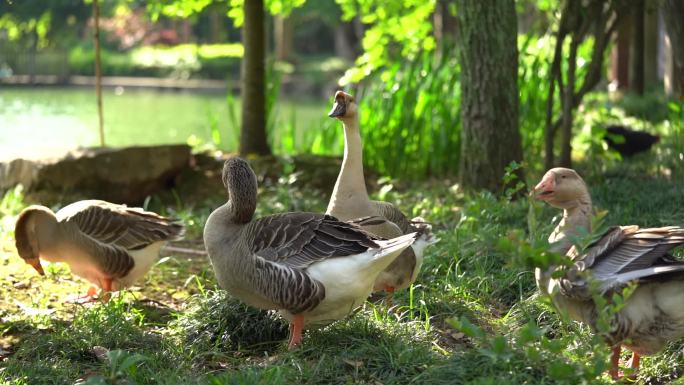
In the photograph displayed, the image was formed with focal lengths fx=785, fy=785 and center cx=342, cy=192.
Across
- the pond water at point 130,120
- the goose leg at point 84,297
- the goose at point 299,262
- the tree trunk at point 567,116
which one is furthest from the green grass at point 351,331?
the pond water at point 130,120

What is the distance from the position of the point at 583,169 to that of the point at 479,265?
4.03 metres

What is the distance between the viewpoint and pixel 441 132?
965cm

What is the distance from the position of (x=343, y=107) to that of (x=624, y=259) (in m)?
2.52

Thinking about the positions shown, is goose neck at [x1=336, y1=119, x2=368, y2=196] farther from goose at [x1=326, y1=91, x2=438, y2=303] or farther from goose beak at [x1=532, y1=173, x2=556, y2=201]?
goose beak at [x1=532, y1=173, x2=556, y2=201]

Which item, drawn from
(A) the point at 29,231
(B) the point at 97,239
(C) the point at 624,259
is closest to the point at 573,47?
(C) the point at 624,259

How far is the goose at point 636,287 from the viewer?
3814mm

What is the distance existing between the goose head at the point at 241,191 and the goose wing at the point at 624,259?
191 centimetres

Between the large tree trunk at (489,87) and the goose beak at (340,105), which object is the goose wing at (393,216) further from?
the large tree trunk at (489,87)

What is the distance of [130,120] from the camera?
2088 cm

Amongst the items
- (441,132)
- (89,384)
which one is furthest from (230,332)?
(441,132)

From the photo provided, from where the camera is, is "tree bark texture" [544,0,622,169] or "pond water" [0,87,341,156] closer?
"tree bark texture" [544,0,622,169]

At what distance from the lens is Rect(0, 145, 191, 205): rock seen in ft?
28.3

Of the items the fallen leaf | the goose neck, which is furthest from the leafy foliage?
the fallen leaf

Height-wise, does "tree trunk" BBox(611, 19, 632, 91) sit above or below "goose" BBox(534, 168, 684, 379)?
above
